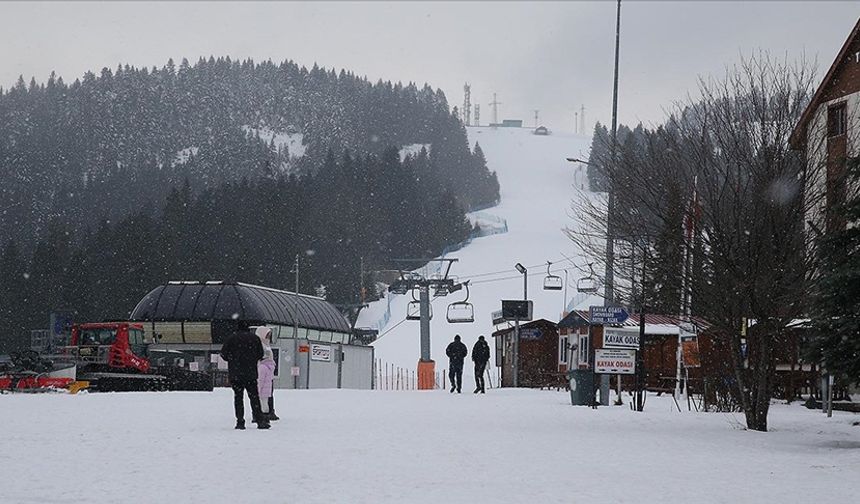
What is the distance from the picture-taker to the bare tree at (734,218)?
1812cm

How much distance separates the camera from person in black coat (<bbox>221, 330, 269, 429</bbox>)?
17266mm

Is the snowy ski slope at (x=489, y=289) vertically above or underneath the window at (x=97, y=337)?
above

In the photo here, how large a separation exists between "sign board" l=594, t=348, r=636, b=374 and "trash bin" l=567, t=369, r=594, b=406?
0.46 m

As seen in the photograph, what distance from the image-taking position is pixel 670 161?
19.0 meters

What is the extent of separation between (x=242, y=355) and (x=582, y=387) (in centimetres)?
1209

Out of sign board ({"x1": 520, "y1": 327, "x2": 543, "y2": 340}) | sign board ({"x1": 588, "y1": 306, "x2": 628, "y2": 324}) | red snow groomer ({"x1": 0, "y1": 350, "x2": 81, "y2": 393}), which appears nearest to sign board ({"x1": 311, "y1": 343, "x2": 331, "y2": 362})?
sign board ({"x1": 520, "y1": 327, "x2": 543, "y2": 340})

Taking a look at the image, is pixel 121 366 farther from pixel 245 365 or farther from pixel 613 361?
pixel 245 365

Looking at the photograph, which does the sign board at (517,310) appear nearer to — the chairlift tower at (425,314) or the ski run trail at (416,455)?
the chairlift tower at (425,314)

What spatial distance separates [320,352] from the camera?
5269 centimetres

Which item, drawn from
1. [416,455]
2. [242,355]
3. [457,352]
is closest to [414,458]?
[416,455]

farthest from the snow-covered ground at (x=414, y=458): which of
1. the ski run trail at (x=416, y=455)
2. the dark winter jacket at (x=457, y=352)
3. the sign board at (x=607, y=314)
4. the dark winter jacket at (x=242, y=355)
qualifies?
the dark winter jacket at (x=457, y=352)

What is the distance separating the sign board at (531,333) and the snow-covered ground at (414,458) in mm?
28335

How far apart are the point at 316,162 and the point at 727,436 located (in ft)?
601

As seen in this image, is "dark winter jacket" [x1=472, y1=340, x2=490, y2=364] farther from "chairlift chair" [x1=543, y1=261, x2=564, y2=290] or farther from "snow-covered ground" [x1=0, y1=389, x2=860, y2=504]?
"chairlift chair" [x1=543, y1=261, x2=564, y2=290]
